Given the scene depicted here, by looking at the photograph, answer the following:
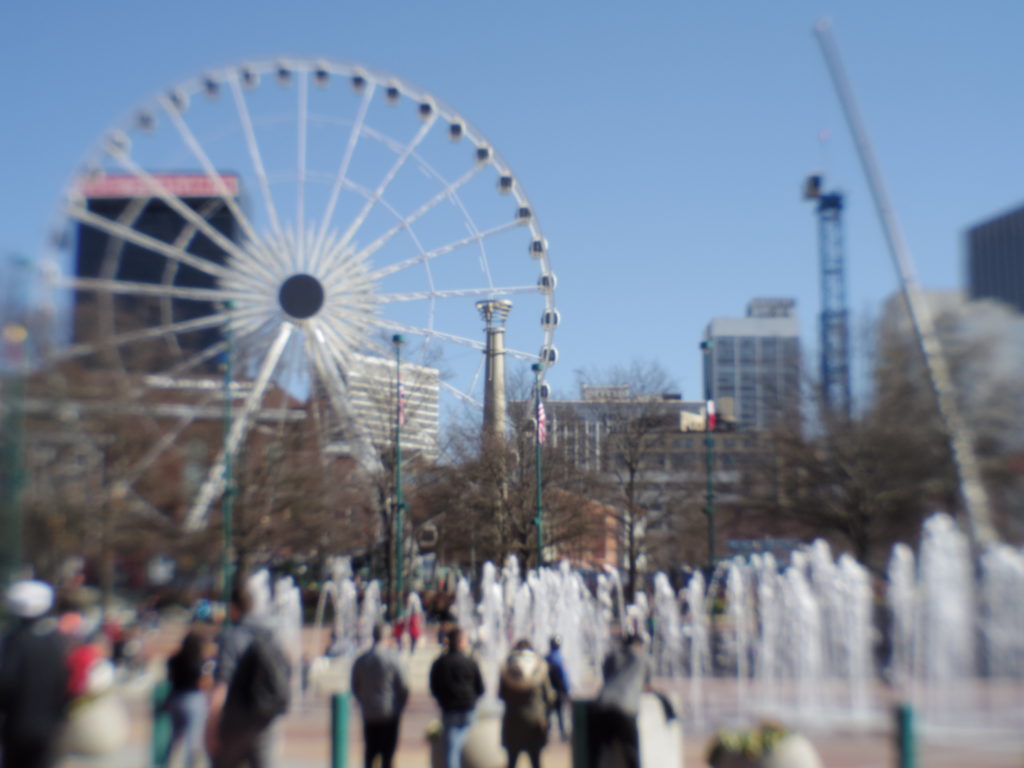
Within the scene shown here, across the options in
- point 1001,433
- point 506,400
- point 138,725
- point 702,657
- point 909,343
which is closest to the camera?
point 138,725

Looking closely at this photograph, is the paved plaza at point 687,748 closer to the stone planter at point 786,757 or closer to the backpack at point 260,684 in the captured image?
the stone planter at point 786,757

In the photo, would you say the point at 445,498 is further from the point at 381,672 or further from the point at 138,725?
the point at 381,672

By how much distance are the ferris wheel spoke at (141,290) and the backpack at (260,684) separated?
31.9 metres

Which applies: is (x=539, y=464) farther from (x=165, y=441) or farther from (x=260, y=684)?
(x=260, y=684)

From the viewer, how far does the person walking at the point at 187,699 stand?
11797mm

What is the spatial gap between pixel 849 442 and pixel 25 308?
71.2ft

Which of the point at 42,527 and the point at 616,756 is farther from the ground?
the point at 42,527

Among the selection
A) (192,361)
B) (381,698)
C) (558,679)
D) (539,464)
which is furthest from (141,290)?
(381,698)

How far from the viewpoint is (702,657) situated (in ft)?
94.0

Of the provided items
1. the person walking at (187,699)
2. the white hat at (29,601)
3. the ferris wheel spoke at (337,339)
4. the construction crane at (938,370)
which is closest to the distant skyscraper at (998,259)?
the construction crane at (938,370)

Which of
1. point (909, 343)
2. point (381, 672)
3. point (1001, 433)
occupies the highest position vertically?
point (909, 343)

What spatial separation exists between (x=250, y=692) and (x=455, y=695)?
9.69ft

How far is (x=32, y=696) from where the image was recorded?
767 cm

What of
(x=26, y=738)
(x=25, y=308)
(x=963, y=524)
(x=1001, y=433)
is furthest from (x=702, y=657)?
(x=26, y=738)
